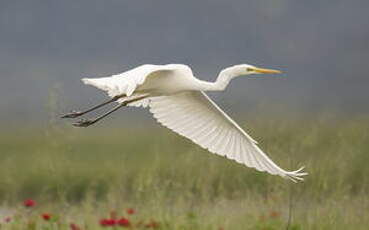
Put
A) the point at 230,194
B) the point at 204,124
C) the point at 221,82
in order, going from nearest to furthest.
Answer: the point at 221,82 < the point at 204,124 < the point at 230,194

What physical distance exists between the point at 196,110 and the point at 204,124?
0.10 meters

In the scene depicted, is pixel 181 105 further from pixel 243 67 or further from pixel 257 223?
pixel 257 223

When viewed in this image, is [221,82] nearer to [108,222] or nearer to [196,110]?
[196,110]

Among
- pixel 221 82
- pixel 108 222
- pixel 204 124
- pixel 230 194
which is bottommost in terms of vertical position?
pixel 230 194

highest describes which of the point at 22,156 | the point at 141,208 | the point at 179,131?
the point at 179,131

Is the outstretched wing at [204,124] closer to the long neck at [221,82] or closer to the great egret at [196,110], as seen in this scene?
the great egret at [196,110]

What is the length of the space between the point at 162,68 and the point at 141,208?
92cm

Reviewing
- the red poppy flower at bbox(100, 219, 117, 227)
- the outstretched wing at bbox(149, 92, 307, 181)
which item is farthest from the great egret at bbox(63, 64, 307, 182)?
the red poppy flower at bbox(100, 219, 117, 227)

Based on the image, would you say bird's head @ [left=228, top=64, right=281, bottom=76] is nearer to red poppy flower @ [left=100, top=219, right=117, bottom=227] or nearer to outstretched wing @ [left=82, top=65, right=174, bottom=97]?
outstretched wing @ [left=82, top=65, right=174, bottom=97]

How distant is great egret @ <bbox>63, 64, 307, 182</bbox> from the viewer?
5.33m

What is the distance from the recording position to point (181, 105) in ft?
19.4

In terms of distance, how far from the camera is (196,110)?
19.3ft

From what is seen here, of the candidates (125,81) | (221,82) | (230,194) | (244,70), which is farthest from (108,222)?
(230,194)

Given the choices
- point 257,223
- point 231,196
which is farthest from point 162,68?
point 231,196
